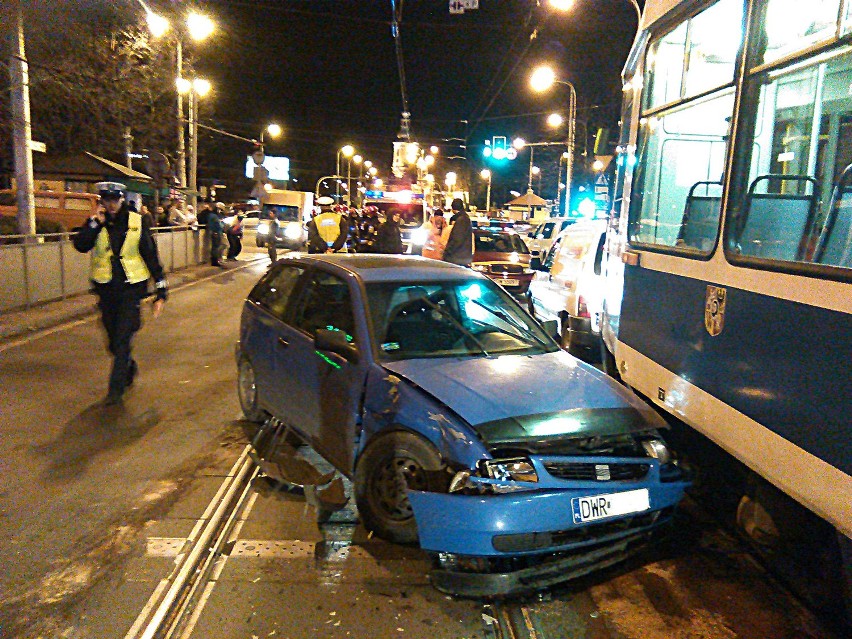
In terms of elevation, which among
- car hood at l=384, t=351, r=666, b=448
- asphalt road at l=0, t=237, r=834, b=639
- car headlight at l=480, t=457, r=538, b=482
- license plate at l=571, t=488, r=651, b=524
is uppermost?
car hood at l=384, t=351, r=666, b=448

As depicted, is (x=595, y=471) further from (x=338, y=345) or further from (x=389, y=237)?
(x=389, y=237)

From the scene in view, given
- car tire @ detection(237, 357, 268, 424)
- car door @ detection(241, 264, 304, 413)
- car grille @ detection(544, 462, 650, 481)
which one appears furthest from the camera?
car tire @ detection(237, 357, 268, 424)

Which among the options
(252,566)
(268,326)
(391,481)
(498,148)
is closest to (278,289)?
(268,326)

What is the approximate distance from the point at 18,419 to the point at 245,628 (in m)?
4.35

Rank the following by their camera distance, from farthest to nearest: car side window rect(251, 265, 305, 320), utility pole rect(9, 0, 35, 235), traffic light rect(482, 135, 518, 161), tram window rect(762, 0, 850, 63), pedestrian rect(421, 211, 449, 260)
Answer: traffic light rect(482, 135, 518, 161)
pedestrian rect(421, 211, 449, 260)
utility pole rect(9, 0, 35, 235)
car side window rect(251, 265, 305, 320)
tram window rect(762, 0, 850, 63)

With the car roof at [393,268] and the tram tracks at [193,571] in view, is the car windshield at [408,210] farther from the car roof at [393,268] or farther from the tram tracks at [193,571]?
the tram tracks at [193,571]

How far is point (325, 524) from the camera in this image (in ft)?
16.1

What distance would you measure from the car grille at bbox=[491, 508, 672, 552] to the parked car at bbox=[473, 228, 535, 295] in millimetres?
11462

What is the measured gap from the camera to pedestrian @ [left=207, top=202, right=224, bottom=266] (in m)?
23.0

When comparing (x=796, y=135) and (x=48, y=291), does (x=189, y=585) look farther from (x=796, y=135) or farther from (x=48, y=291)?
(x=48, y=291)

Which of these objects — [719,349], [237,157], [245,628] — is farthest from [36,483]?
[237,157]

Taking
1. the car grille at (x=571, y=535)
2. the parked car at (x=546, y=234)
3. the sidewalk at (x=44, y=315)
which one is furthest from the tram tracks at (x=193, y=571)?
the parked car at (x=546, y=234)

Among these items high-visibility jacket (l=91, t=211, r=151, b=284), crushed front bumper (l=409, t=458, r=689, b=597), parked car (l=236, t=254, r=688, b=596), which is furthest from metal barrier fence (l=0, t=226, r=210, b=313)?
crushed front bumper (l=409, t=458, r=689, b=597)

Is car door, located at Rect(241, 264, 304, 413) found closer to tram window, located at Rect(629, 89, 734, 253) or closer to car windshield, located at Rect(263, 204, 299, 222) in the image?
tram window, located at Rect(629, 89, 734, 253)
